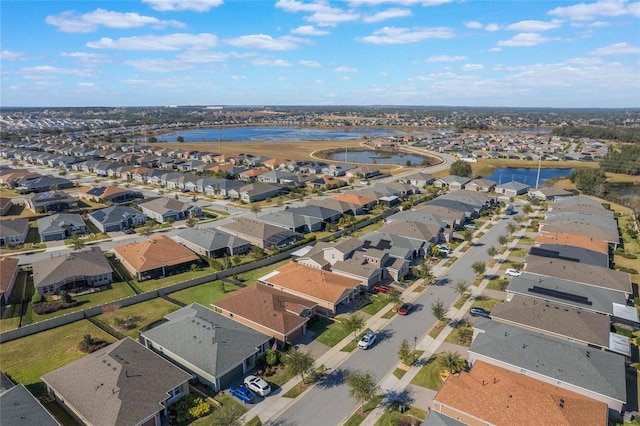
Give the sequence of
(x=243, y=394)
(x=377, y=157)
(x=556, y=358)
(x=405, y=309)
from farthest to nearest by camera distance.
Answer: (x=377, y=157)
(x=405, y=309)
(x=556, y=358)
(x=243, y=394)

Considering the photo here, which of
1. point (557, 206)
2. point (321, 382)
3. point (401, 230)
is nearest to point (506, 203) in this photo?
point (557, 206)

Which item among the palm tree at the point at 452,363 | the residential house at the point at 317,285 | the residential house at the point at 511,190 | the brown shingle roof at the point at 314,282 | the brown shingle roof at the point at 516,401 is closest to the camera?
the brown shingle roof at the point at 516,401

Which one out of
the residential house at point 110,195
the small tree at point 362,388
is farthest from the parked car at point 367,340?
the residential house at point 110,195

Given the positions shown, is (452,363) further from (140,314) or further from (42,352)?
(42,352)

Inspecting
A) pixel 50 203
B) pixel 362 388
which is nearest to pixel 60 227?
pixel 50 203

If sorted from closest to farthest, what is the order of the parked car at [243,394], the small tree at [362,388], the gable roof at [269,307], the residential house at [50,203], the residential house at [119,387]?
the residential house at [119,387] → the small tree at [362,388] → the parked car at [243,394] → the gable roof at [269,307] → the residential house at [50,203]

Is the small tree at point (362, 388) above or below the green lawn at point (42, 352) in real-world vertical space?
above

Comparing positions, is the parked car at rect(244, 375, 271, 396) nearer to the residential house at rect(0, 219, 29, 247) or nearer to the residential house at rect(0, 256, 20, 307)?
the residential house at rect(0, 256, 20, 307)

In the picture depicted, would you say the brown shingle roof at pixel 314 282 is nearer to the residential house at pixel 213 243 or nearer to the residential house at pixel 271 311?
the residential house at pixel 271 311
